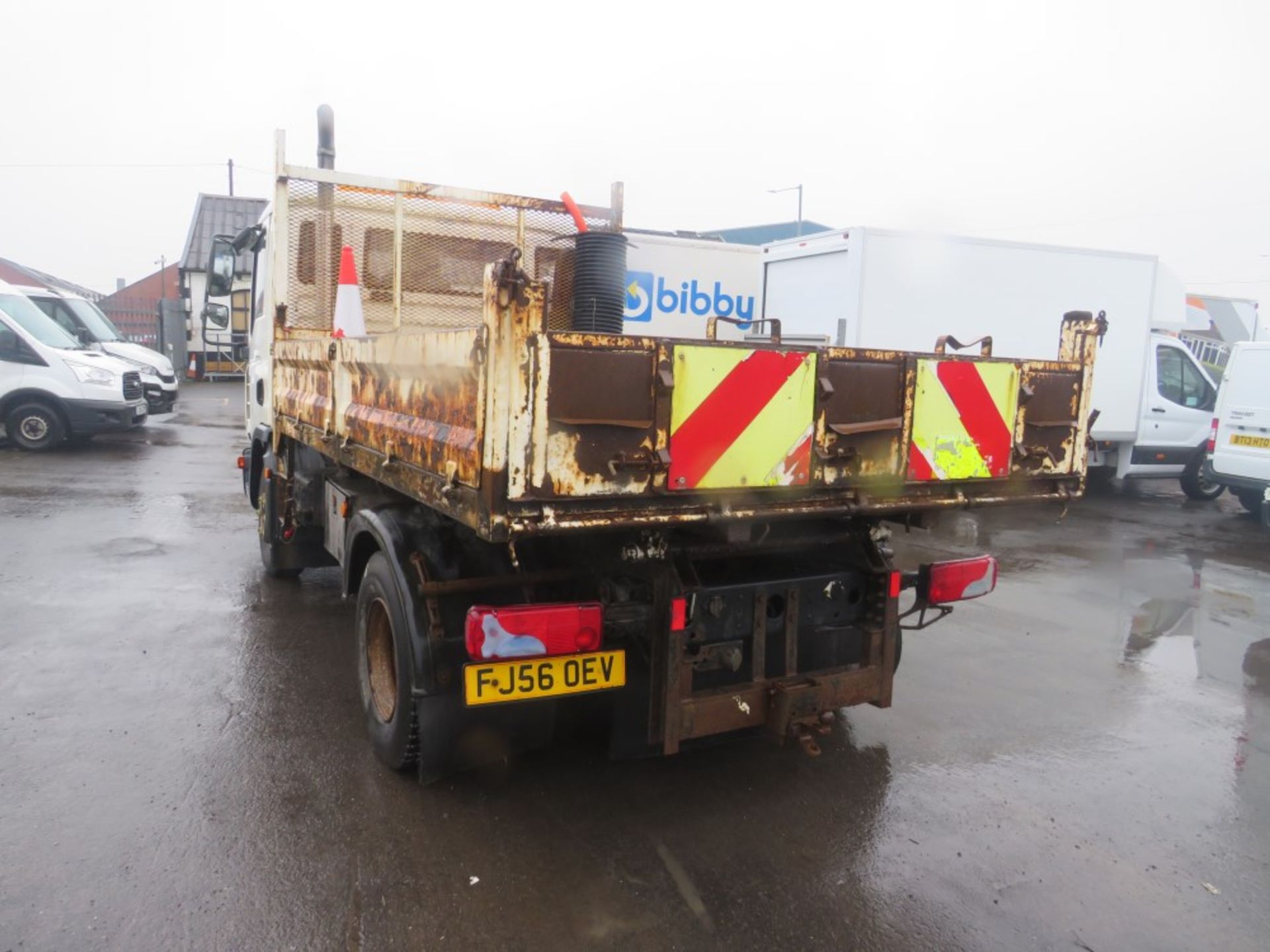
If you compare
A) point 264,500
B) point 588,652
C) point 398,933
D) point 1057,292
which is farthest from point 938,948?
point 1057,292

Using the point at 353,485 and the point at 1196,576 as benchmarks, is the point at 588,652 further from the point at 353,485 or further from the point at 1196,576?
the point at 1196,576

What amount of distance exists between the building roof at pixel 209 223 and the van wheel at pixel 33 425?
56.0 ft

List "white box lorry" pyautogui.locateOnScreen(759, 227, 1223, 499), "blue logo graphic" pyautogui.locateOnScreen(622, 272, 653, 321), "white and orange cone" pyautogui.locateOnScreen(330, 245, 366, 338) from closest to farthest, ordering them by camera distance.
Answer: "white and orange cone" pyautogui.locateOnScreen(330, 245, 366, 338), "white box lorry" pyautogui.locateOnScreen(759, 227, 1223, 499), "blue logo graphic" pyautogui.locateOnScreen(622, 272, 653, 321)

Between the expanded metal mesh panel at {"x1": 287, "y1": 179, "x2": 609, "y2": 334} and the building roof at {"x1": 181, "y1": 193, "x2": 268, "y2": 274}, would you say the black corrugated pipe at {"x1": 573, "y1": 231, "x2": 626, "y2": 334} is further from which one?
the building roof at {"x1": 181, "y1": 193, "x2": 268, "y2": 274}

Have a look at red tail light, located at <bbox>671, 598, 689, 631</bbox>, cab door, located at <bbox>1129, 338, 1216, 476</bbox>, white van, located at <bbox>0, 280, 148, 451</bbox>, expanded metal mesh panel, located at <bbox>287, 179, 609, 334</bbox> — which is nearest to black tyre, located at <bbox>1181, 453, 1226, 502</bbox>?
cab door, located at <bbox>1129, 338, 1216, 476</bbox>

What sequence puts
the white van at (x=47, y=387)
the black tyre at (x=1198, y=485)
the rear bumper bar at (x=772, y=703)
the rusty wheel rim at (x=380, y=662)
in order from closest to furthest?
1. the rear bumper bar at (x=772, y=703)
2. the rusty wheel rim at (x=380, y=662)
3. the black tyre at (x=1198, y=485)
4. the white van at (x=47, y=387)

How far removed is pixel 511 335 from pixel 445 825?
1.96 metres

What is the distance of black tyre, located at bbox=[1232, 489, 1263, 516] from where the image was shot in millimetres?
11008

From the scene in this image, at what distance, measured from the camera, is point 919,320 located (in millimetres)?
10156

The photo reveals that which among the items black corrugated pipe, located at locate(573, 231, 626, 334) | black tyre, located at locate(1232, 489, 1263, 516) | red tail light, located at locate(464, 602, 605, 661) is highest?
black corrugated pipe, located at locate(573, 231, 626, 334)

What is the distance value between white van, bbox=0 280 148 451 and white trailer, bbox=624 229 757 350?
27.9 ft

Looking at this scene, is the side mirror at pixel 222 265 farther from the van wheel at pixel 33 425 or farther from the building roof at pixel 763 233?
the building roof at pixel 763 233

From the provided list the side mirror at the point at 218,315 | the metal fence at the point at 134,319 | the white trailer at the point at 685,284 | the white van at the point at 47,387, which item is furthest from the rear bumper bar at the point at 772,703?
the metal fence at the point at 134,319

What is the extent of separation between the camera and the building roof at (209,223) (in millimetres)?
29562
